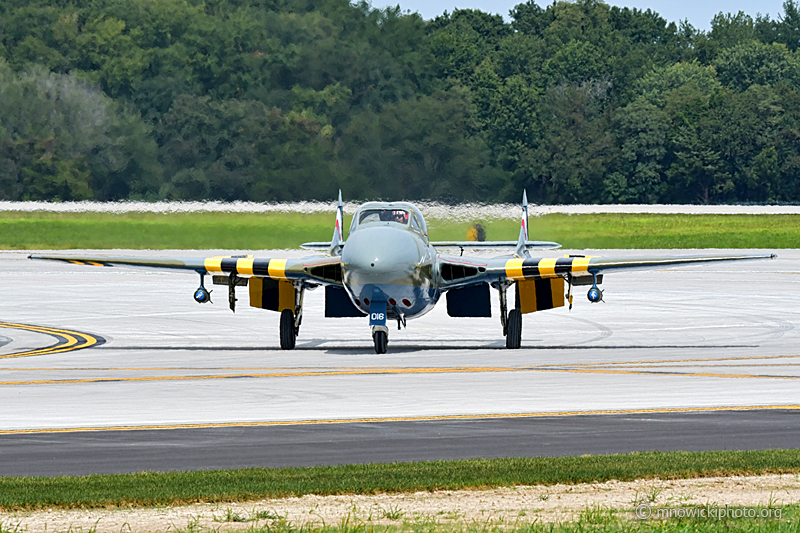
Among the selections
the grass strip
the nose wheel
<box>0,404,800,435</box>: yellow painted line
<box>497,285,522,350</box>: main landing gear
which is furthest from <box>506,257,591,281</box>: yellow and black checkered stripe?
the grass strip

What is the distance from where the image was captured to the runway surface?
14641mm

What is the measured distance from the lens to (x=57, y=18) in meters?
104

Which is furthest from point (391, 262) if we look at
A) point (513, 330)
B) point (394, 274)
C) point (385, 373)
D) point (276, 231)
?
point (276, 231)

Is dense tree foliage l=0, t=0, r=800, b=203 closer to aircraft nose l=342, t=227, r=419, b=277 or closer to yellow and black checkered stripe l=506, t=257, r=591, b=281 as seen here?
yellow and black checkered stripe l=506, t=257, r=591, b=281

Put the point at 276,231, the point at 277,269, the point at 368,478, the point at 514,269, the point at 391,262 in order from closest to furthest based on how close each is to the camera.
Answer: the point at 368,478 < the point at 391,262 < the point at 514,269 < the point at 277,269 < the point at 276,231

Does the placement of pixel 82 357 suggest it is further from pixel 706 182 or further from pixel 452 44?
pixel 452 44

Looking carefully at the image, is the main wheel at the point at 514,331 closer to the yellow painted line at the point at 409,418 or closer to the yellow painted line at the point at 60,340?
the yellow painted line at the point at 60,340

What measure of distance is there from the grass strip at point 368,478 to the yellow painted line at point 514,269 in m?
12.9

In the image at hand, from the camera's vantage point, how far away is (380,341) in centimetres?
2564

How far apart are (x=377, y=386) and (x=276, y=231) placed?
1721 inches

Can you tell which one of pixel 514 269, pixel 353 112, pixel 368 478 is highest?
pixel 353 112

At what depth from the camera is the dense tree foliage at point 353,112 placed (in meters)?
70.8

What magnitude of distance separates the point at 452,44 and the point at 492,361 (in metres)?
94.5

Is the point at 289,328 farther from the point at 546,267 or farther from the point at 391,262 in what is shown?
the point at 546,267
